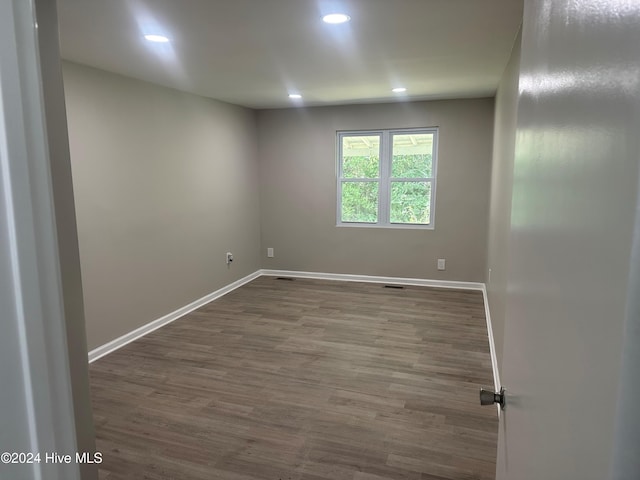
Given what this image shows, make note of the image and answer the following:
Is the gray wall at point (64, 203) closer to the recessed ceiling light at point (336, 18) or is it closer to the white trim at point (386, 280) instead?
the recessed ceiling light at point (336, 18)

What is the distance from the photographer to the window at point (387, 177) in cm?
541

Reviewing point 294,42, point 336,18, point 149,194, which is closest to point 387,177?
point 149,194

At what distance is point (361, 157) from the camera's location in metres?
5.64

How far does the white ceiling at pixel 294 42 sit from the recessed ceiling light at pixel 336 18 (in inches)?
1.7

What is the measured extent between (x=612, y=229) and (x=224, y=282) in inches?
202

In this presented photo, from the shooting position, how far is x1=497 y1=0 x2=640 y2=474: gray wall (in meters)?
0.39

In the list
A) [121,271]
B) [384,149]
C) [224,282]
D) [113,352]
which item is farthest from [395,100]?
[113,352]

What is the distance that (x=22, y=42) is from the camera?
520 millimetres

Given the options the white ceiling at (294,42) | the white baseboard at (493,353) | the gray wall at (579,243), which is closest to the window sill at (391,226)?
Answer: the white baseboard at (493,353)

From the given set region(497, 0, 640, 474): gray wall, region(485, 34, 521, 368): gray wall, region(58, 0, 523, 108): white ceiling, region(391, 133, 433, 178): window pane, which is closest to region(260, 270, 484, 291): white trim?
region(391, 133, 433, 178): window pane

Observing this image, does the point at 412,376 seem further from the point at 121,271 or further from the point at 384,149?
the point at 384,149

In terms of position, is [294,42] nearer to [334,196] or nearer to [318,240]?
[334,196]

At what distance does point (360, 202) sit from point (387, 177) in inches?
19.1

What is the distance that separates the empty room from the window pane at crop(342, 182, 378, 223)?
30 millimetres
